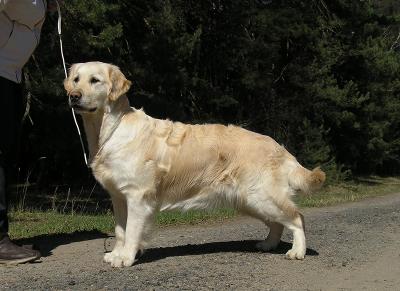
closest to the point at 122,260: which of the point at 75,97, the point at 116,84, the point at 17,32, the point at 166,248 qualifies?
the point at 166,248

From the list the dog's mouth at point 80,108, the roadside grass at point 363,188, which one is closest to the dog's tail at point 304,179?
the dog's mouth at point 80,108

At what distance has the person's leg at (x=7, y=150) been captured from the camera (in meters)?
5.81

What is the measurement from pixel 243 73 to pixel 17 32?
1932 centimetres

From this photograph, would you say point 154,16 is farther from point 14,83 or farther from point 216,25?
point 14,83

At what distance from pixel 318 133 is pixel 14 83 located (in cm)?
2257

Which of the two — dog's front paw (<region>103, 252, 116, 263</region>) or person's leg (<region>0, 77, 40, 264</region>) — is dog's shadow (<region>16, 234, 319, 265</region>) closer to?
dog's front paw (<region>103, 252, 116, 263</region>)

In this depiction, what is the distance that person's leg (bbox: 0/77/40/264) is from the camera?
5.81 meters

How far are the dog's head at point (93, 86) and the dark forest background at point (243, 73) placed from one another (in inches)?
312

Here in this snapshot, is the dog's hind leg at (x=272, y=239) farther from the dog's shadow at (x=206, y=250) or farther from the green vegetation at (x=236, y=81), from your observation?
the green vegetation at (x=236, y=81)

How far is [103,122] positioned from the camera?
6012mm

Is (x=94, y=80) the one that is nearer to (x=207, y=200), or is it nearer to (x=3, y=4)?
(x=3, y=4)

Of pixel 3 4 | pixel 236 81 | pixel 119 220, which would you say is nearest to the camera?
pixel 3 4

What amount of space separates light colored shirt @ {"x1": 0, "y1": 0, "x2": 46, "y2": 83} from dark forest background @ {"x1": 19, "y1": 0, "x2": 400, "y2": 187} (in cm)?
761

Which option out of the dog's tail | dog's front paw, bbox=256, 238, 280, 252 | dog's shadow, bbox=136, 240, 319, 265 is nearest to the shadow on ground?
dog's shadow, bbox=136, 240, 319, 265
